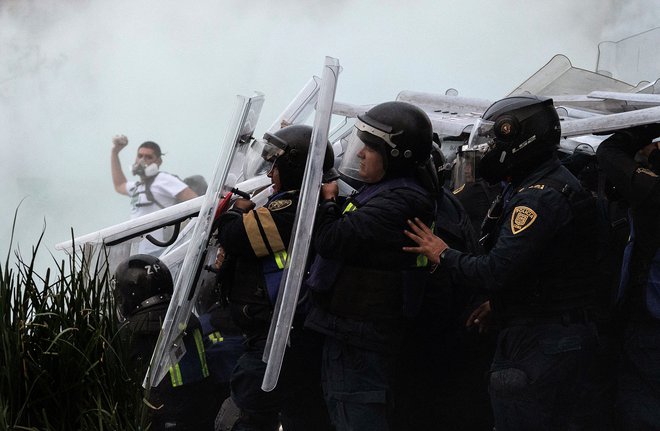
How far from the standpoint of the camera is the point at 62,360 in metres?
3.20

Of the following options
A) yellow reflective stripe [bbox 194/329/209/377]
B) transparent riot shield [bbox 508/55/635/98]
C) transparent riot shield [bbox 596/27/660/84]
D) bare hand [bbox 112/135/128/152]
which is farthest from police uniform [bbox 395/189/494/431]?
bare hand [bbox 112/135/128/152]

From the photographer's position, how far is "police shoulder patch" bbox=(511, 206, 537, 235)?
3.58 metres

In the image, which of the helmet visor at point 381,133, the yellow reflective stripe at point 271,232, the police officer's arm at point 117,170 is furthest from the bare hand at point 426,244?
the police officer's arm at point 117,170

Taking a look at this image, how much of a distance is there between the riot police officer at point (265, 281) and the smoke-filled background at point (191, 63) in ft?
27.4

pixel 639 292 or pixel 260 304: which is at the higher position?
pixel 639 292

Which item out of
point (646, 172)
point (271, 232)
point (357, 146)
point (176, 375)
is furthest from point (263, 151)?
point (646, 172)

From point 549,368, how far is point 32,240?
34.3 ft

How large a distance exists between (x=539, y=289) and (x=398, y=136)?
2.56ft

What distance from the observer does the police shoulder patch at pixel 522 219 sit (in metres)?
3.58

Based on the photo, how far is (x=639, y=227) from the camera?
3912mm

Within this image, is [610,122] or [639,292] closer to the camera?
[639,292]

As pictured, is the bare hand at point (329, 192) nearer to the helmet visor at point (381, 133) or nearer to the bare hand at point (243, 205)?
the helmet visor at point (381, 133)

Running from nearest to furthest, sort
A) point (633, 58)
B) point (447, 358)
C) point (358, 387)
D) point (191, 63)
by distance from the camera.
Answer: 1. point (358, 387)
2. point (447, 358)
3. point (633, 58)
4. point (191, 63)

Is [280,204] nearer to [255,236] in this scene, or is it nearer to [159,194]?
[255,236]
